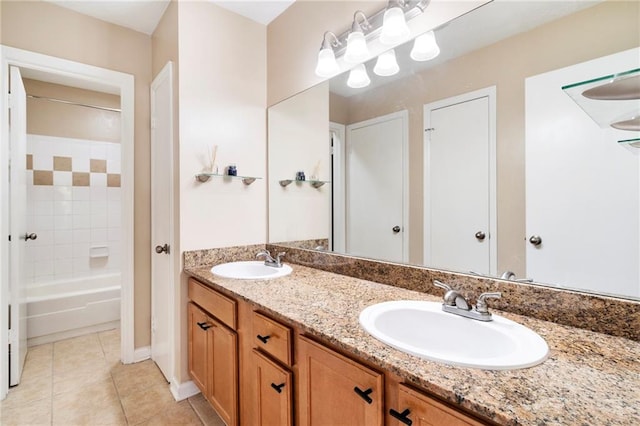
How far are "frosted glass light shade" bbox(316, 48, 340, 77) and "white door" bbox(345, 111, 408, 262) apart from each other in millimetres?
326

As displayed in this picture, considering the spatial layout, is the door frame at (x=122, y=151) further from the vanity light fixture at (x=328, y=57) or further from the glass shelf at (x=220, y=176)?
the vanity light fixture at (x=328, y=57)

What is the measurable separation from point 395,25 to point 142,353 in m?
2.75

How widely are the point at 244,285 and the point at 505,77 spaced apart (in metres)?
1.39

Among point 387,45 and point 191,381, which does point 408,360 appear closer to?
point 387,45

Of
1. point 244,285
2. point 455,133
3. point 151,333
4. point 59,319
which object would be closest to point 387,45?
point 455,133

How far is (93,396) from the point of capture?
1.89m

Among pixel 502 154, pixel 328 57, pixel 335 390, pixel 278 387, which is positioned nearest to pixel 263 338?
pixel 278 387

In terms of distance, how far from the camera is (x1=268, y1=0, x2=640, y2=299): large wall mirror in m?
0.90

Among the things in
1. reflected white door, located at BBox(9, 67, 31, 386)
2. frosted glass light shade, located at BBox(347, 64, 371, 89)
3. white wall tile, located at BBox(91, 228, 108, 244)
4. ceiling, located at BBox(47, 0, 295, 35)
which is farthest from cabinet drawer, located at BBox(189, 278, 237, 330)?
white wall tile, located at BBox(91, 228, 108, 244)

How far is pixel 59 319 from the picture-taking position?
2654mm

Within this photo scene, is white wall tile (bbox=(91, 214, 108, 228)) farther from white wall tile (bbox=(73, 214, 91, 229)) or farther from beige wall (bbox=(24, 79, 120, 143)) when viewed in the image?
beige wall (bbox=(24, 79, 120, 143))

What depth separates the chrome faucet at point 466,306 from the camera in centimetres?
96

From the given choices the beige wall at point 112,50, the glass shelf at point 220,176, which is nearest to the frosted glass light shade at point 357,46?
the glass shelf at point 220,176

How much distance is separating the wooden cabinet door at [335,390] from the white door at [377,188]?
2.16 feet
